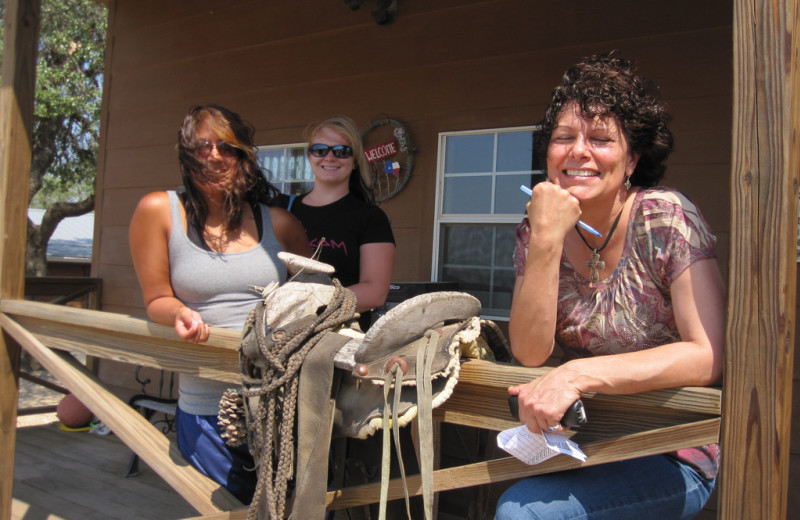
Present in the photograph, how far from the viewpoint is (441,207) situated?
12.2ft

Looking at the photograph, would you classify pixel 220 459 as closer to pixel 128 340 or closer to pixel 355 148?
pixel 128 340

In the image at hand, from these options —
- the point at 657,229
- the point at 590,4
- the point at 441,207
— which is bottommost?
the point at 657,229

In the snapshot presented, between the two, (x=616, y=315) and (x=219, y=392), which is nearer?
(x=616, y=315)

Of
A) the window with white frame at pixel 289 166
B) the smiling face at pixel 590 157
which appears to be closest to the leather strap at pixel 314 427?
the smiling face at pixel 590 157

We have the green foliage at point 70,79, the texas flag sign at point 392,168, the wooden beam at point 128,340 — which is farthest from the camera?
the green foliage at point 70,79

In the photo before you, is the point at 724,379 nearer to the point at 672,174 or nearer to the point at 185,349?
the point at 185,349

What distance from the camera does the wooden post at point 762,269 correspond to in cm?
118

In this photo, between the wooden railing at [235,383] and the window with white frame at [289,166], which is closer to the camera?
the wooden railing at [235,383]

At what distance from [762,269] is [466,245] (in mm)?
2493

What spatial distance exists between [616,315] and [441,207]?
2.36 metres

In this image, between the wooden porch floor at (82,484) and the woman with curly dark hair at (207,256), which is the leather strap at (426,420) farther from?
the wooden porch floor at (82,484)

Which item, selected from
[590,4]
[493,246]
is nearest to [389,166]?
[493,246]

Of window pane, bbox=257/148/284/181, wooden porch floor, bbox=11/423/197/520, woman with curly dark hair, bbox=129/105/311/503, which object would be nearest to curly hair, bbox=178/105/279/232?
woman with curly dark hair, bbox=129/105/311/503

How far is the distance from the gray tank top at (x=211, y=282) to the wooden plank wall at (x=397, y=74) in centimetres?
189
